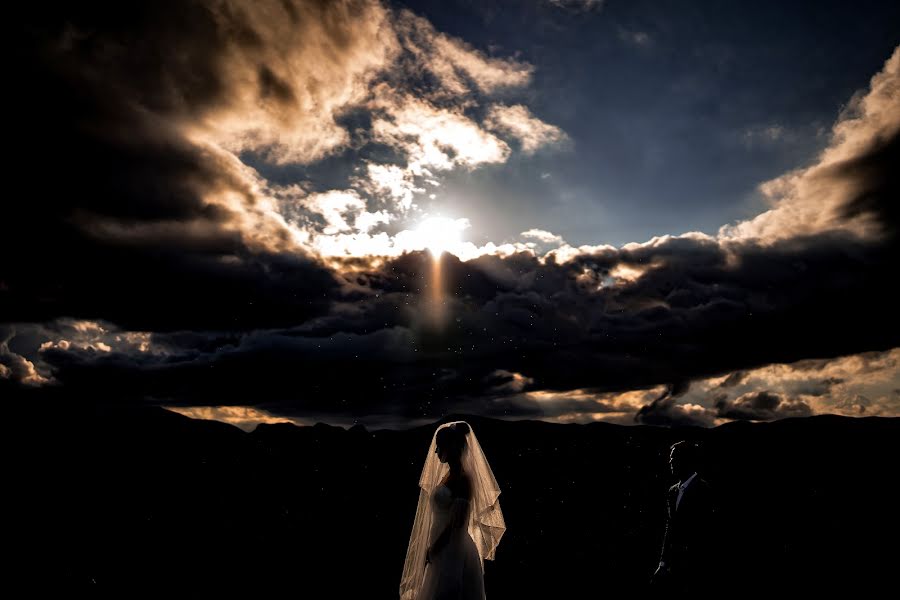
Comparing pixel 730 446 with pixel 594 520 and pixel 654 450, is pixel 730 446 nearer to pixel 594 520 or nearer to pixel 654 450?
pixel 654 450

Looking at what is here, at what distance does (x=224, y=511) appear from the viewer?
137 meters

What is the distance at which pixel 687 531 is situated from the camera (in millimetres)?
7344

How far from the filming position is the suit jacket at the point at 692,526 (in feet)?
23.9

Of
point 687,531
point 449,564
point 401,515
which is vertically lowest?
point 401,515

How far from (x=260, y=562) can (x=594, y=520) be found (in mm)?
61388

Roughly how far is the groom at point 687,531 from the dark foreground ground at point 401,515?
0.81 feet

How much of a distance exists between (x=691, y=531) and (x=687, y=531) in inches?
2.3

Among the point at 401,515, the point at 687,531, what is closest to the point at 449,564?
the point at 687,531

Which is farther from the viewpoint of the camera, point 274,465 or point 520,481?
point 274,465

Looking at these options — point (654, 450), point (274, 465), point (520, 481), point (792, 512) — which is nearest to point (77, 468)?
point (274, 465)

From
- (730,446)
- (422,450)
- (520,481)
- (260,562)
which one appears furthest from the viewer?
(422,450)

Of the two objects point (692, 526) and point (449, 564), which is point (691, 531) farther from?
point (449, 564)

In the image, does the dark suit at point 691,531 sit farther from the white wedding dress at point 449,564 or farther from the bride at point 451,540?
the white wedding dress at point 449,564

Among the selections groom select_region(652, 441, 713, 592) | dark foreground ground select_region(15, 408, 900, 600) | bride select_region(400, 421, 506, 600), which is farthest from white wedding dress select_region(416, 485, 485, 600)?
dark foreground ground select_region(15, 408, 900, 600)
